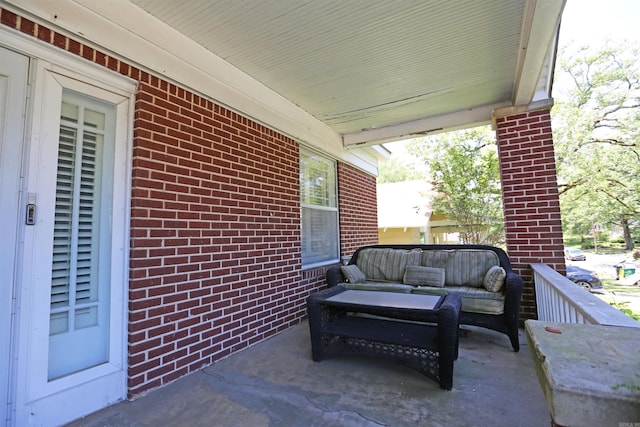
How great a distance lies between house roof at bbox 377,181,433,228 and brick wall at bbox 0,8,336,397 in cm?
639

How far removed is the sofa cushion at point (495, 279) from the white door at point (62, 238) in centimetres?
339

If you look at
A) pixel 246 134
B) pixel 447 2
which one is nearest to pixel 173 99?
pixel 246 134

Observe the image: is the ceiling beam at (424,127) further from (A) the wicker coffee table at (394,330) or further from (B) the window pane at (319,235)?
(A) the wicker coffee table at (394,330)

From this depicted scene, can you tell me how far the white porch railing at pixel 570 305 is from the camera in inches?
48.7

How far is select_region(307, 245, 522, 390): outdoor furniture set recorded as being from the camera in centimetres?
231

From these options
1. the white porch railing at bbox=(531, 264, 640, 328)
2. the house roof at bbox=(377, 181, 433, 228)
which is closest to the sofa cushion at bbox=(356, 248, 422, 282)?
the white porch railing at bbox=(531, 264, 640, 328)

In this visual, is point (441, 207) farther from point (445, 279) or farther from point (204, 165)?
point (204, 165)

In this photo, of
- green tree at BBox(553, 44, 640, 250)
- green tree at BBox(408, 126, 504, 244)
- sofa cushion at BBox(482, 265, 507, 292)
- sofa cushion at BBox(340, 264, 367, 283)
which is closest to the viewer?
sofa cushion at BBox(482, 265, 507, 292)

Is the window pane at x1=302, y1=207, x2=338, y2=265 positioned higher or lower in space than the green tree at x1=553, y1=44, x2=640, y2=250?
lower

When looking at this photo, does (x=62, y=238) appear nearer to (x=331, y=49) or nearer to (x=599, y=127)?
(x=331, y=49)

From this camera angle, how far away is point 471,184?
6.99 m

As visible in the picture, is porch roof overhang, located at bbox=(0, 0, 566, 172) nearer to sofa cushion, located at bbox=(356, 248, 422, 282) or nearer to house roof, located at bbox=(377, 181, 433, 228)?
sofa cushion, located at bbox=(356, 248, 422, 282)

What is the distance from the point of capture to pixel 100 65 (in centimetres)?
207

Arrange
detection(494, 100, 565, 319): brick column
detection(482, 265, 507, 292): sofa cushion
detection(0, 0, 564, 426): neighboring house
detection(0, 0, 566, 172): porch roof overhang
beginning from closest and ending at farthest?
detection(0, 0, 564, 426): neighboring house → detection(0, 0, 566, 172): porch roof overhang → detection(482, 265, 507, 292): sofa cushion → detection(494, 100, 565, 319): brick column
